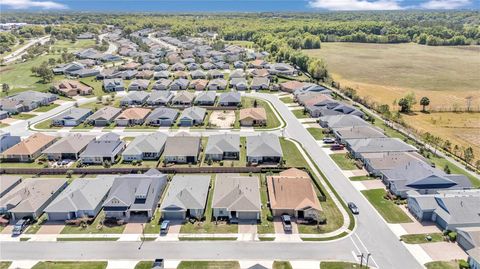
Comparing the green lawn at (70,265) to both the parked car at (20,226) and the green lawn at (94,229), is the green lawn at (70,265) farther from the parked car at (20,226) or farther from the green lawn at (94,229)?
the parked car at (20,226)

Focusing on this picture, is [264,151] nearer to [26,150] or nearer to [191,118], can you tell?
[191,118]

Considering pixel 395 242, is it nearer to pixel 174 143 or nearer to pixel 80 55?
Answer: pixel 174 143

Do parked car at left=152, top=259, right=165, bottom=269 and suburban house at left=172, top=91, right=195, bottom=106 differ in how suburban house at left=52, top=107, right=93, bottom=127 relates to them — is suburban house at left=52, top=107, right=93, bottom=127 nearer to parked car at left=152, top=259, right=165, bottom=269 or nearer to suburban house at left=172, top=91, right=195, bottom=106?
suburban house at left=172, top=91, right=195, bottom=106

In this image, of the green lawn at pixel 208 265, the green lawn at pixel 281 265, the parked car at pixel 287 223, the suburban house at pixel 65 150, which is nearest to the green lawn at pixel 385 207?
the parked car at pixel 287 223

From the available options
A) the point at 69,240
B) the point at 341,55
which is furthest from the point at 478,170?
the point at 341,55

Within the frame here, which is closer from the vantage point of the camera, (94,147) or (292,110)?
(94,147)

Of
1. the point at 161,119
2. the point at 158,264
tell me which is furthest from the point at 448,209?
the point at 161,119
